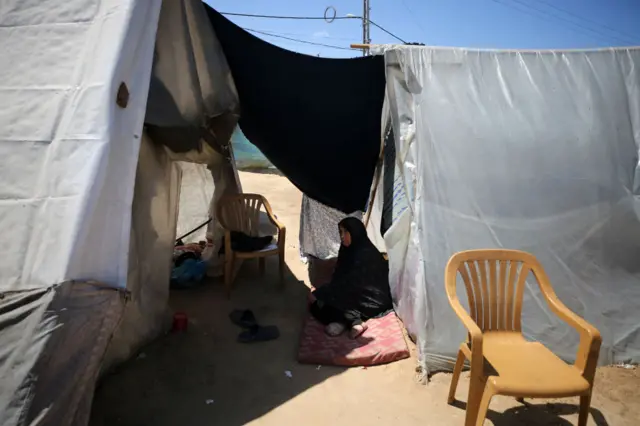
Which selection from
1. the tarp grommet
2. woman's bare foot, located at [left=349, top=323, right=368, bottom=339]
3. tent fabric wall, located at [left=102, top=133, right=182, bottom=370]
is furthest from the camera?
woman's bare foot, located at [left=349, top=323, right=368, bottom=339]

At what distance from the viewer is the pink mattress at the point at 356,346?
127 inches

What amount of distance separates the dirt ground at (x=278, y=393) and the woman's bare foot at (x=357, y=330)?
41 centimetres

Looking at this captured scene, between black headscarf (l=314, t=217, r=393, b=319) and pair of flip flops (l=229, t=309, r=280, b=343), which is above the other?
black headscarf (l=314, t=217, r=393, b=319)

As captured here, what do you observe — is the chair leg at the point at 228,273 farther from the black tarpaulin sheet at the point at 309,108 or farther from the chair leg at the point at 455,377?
the chair leg at the point at 455,377

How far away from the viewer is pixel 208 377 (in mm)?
3027

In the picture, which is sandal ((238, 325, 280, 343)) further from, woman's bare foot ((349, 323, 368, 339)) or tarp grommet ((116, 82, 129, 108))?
tarp grommet ((116, 82, 129, 108))

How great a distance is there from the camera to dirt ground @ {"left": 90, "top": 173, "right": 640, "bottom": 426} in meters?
2.60

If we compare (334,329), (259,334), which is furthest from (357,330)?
(259,334)

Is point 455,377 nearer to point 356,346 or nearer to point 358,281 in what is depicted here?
point 356,346

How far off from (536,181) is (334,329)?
1.99 metres

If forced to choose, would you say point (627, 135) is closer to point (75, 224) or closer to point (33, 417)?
point (75, 224)

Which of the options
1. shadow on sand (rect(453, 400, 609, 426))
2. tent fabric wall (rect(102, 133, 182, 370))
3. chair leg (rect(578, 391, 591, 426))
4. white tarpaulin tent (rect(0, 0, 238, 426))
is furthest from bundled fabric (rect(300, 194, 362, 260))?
chair leg (rect(578, 391, 591, 426))

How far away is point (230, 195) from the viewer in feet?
17.2

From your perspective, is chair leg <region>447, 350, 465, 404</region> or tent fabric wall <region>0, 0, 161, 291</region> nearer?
tent fabric wall <region>0, 0, 161, 291</region>
